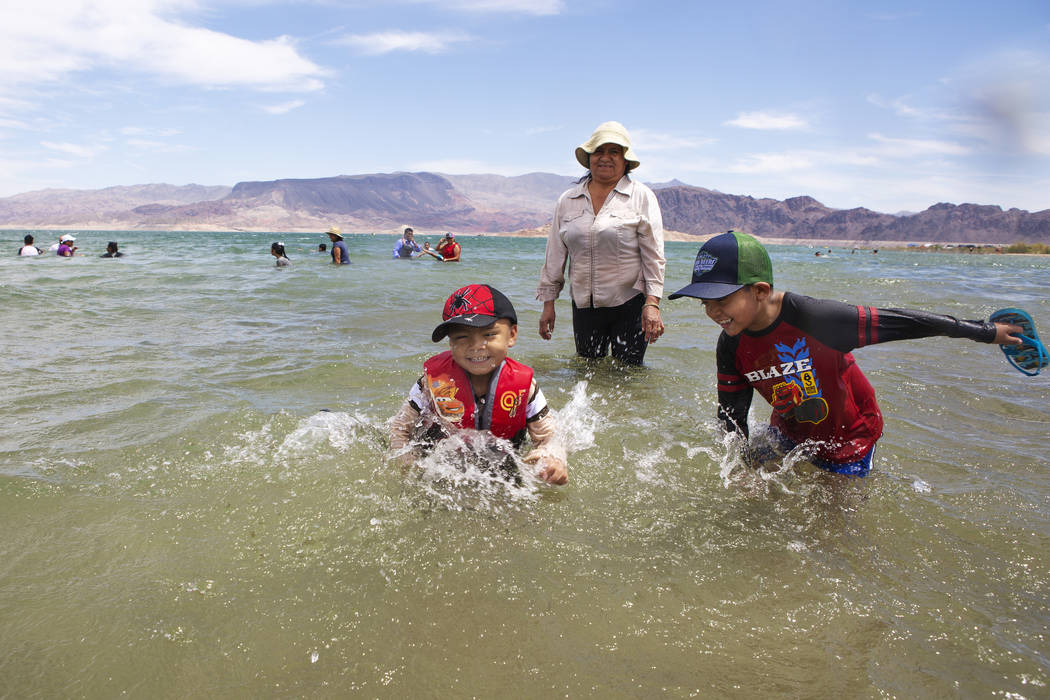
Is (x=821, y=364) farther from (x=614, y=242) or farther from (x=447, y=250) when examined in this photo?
(x=447, y=250)

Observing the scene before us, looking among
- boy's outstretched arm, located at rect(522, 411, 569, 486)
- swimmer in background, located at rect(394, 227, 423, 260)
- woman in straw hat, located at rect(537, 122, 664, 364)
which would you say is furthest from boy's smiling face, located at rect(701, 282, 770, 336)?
swimmer in background, located at rect(394, 227, 423, 260)

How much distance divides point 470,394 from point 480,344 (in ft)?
1.03

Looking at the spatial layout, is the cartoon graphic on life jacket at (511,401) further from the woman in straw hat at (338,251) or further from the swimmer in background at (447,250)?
the swimmer in background at (447,250)

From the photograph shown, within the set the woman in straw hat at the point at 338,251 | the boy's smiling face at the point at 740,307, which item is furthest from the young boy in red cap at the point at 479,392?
the woman in straw hat at the point at 338,251

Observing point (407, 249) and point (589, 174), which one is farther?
point (407, 249)

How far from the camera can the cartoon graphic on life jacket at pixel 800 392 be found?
2.87 meters

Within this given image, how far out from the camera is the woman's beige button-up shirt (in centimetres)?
489

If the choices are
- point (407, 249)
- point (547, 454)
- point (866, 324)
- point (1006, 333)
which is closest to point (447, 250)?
point (407, 249)

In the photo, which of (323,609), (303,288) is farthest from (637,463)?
(303,288)

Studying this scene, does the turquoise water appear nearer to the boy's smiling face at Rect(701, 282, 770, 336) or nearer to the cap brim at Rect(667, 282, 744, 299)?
the boy's smiling face at Rect(701, 282, 770, 336)

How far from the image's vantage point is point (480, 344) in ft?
9.67

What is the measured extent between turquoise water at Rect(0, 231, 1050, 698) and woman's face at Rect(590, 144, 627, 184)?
184 centimetres

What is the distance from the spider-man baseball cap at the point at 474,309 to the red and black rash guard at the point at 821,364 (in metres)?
1.21

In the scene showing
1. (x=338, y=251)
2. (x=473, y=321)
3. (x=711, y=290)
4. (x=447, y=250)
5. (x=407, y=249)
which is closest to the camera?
(x=711, y=290)
